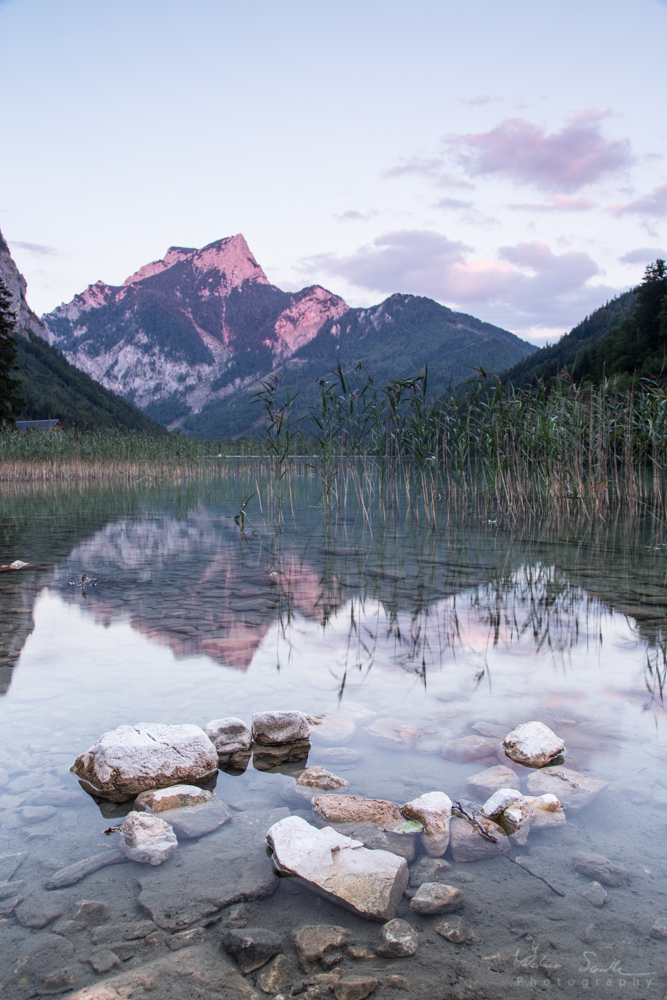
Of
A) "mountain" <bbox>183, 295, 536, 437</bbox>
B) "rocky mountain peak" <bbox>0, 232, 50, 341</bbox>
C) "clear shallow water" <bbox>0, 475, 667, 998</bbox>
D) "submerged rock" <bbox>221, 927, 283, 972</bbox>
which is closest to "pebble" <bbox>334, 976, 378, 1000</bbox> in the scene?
"clear shallow water" <bbox>0, 475, 667, 998</bbox>

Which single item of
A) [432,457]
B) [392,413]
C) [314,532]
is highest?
[392,413]

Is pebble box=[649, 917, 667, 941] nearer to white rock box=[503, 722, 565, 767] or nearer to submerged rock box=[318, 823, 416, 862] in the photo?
submerged rock box=[318, 823, 416, 862]

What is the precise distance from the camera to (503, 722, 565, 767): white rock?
2.36m

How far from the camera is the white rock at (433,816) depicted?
73.0 inches

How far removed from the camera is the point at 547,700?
3.04 metres

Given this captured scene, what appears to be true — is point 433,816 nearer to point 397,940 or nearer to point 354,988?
point 397,940

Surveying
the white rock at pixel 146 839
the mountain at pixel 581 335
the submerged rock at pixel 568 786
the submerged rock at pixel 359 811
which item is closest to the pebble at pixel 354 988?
the submerged rock at pixel 359 811

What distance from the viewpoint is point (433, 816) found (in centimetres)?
193

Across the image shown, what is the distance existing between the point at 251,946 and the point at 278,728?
1114mm

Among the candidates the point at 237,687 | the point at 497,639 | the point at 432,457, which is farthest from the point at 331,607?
the point at 432,457

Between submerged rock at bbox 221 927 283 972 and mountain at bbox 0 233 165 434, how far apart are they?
65892 mm

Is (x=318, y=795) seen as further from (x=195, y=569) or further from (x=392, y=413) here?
(x=392, y=413)

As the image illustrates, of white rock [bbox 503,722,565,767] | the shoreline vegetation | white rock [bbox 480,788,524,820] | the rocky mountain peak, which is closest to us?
white rock [bbox 480,788,524,820]

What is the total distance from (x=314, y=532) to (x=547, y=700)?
23.0ft
